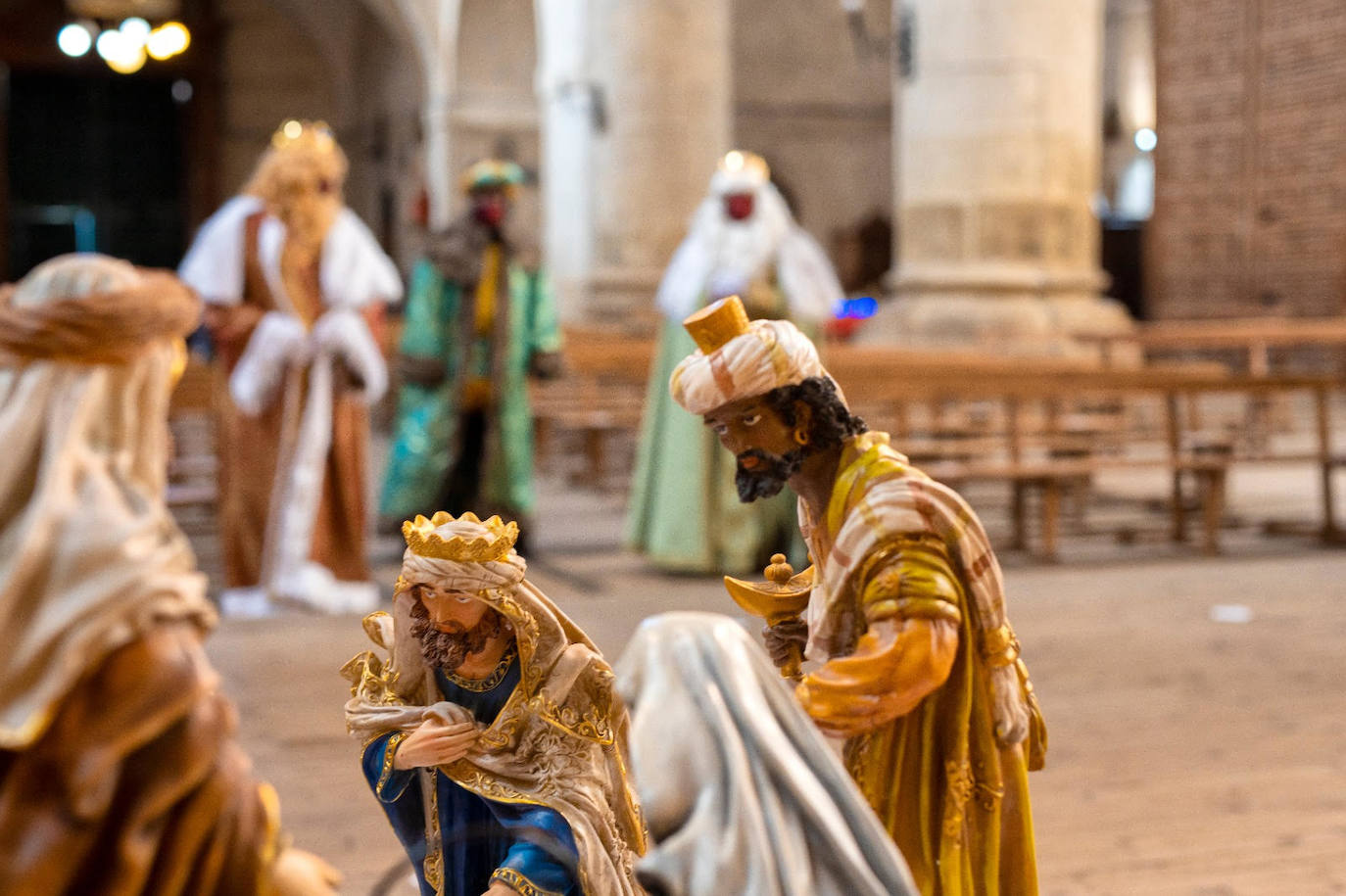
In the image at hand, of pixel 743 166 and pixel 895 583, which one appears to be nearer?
pixel 895 583

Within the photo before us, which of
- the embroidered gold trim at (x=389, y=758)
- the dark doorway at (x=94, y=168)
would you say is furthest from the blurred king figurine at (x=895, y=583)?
the dark doorway at (x=94, y=168)

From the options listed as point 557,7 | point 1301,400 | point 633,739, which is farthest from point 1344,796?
point 557,7

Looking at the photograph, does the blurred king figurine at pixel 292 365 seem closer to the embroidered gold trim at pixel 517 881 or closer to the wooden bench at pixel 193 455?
the wooden bench at pixel 193 455

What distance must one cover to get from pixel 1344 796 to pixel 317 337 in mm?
3804

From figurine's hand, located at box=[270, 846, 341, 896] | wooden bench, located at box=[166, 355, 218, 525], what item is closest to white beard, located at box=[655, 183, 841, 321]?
wooden bench, located at box=[166, 355, 218, 525]

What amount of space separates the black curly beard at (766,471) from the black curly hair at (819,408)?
3 cm

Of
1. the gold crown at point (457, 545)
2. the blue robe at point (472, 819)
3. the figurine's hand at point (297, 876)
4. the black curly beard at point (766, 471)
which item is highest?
the black curly beard at point (766, 471)

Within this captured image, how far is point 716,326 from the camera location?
1830mm

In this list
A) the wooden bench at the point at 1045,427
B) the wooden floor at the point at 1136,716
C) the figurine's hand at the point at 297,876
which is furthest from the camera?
the wooden bench at the point at 1045,427

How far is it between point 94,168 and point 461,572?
23029mm

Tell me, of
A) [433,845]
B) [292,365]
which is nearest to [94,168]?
[292,365]

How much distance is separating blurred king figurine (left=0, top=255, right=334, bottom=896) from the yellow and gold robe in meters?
0.66

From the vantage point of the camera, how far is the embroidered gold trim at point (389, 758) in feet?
6.54

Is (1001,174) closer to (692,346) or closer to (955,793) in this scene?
(692,346)
